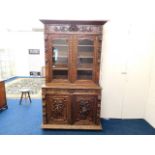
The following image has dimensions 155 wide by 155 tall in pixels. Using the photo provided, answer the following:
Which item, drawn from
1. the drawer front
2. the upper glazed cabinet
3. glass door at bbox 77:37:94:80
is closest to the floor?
the drawer front

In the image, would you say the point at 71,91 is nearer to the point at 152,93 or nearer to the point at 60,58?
the point at 60,58

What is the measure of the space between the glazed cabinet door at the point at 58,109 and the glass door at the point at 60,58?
0.42 metres

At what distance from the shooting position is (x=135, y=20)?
2.96m

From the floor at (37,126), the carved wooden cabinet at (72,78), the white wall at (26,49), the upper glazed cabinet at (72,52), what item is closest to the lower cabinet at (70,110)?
the carved wooden cabinet at (72,78)

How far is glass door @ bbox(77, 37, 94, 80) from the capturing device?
2803 millimetres

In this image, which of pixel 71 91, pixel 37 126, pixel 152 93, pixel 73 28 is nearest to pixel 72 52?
pixel 73 28

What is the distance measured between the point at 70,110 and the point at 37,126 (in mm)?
793

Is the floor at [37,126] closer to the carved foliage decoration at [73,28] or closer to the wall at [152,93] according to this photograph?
the wall at [152,93]

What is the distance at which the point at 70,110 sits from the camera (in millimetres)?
2840

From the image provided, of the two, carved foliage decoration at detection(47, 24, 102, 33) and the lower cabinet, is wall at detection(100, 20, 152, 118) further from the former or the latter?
the lower cabinet
